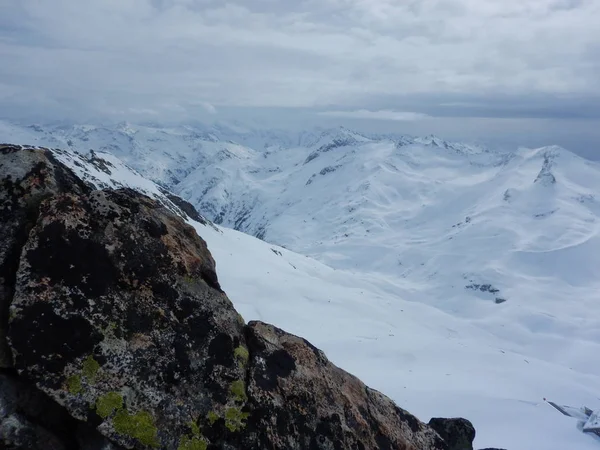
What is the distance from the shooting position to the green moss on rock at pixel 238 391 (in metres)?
7.93

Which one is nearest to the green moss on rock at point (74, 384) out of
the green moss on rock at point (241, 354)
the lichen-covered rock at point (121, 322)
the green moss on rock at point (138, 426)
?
the lichen-covered rock at point (121, 322)

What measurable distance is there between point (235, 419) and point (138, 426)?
4.90ft

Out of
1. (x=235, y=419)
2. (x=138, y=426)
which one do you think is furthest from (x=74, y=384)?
(x=235, y=419)

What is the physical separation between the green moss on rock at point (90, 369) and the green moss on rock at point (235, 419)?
2.05 m

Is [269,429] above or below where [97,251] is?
below

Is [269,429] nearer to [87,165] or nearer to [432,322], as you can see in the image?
[432,322]

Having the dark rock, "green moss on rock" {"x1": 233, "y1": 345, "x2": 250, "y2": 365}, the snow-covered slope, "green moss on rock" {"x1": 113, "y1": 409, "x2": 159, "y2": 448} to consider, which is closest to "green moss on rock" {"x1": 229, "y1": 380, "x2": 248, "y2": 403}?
"green moss on rock" {"x1": 233, "y1": 345, "x2": 250, "y2": 365}

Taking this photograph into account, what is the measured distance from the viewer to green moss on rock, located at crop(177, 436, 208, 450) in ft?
23.3

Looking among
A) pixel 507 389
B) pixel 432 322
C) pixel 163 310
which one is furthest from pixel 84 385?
pixel 432 322

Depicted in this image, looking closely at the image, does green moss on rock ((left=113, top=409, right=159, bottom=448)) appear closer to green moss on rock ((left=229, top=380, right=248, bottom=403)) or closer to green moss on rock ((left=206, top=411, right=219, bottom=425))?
green moss on rock ((left=206, top=411, right=219, bottom=425))

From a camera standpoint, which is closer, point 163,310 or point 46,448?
point 46,448

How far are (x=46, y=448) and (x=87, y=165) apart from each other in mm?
95796

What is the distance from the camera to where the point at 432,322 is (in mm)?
87000

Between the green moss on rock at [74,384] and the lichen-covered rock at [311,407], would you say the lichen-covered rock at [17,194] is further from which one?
the lichen-covered rock at [311,407]
